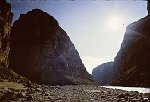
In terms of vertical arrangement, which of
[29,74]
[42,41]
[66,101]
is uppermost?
[42,41]

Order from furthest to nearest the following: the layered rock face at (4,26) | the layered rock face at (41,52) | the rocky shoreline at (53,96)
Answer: the layered rock face at (41,52) < the layered rock face at (4,26) < the rocky shoreline at (53,96)

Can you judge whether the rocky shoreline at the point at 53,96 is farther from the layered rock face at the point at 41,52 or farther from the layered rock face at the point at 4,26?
the layered rock face at the point at 41,52

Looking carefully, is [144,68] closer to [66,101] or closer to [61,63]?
[61,63]

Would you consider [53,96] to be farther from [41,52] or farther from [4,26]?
[41,52]

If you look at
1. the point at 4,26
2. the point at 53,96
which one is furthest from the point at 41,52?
the point at 53,96

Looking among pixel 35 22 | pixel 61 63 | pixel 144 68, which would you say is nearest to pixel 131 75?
pixel 144 68

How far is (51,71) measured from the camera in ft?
542

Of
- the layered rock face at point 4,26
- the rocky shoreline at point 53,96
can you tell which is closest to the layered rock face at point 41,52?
the layered rock face at point 4,26

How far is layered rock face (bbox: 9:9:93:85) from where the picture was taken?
16176 centimetres

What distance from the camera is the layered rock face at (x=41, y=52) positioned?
161762 millimetres

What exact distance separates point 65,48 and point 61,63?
21396 mm

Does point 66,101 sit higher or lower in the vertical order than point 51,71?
lower

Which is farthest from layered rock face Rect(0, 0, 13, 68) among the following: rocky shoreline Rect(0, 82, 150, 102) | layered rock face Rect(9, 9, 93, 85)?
layered rock face Rect(9, 9, 93, 85)

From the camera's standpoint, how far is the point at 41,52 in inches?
6821
